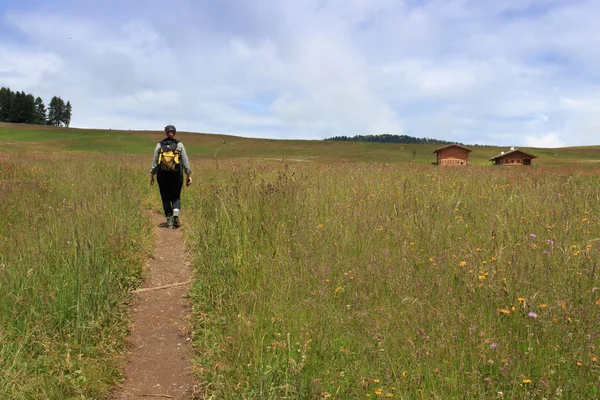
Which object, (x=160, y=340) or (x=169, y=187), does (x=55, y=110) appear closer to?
(x=169, y=187)

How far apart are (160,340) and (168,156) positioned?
5088mm

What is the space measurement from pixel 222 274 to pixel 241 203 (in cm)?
136

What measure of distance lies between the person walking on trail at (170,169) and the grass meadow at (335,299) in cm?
256

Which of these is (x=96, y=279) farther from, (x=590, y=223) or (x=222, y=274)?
(x=590, y=223)

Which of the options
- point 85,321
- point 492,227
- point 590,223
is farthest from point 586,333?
point 85,321

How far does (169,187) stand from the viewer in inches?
343

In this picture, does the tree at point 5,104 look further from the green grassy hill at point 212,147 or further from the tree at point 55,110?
the green grassy hill at point 212,147

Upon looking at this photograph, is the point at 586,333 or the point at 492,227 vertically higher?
the point at 492,227

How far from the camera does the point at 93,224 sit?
502cm

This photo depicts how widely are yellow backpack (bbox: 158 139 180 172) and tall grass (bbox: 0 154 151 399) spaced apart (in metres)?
2.52

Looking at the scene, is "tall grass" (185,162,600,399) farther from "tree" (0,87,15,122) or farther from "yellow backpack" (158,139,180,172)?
"tree" (0,87,15,122)

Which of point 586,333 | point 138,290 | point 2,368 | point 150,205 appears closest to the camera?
point 586,333

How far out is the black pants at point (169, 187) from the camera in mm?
8648

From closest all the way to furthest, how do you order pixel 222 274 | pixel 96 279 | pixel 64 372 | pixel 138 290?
1. pixel 64 372
2. pixel 96 279
3. pixel 222 274
4. pixel 138 290
